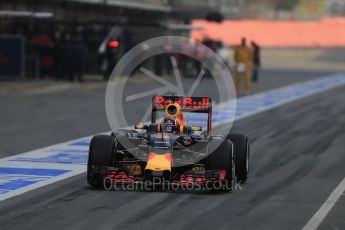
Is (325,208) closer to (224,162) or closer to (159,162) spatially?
(224,162)

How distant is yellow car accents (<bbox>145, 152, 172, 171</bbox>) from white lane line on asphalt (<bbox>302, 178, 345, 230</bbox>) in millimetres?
1981

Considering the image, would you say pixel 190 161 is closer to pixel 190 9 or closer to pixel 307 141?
pixel 307 141

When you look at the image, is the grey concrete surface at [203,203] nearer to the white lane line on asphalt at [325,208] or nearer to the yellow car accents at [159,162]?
the white lane line on asphalt at [325,208]

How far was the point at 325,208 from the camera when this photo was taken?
38.9 ft

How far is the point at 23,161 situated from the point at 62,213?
505cm

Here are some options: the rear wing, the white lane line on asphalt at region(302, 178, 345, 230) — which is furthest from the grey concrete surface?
the rear wing

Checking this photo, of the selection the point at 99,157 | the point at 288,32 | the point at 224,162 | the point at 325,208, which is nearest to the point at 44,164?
the point at 99,157

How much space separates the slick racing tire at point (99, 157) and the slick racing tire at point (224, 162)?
1.27m

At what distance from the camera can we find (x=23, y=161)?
53.3 feet

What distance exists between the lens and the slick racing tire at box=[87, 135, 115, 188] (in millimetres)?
12977

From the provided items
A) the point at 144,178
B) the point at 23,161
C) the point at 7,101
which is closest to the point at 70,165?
the point at 23,161

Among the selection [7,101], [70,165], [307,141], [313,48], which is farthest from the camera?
[313,48]

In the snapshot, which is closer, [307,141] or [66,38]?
[307,141]

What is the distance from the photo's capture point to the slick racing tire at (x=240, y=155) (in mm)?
13586
